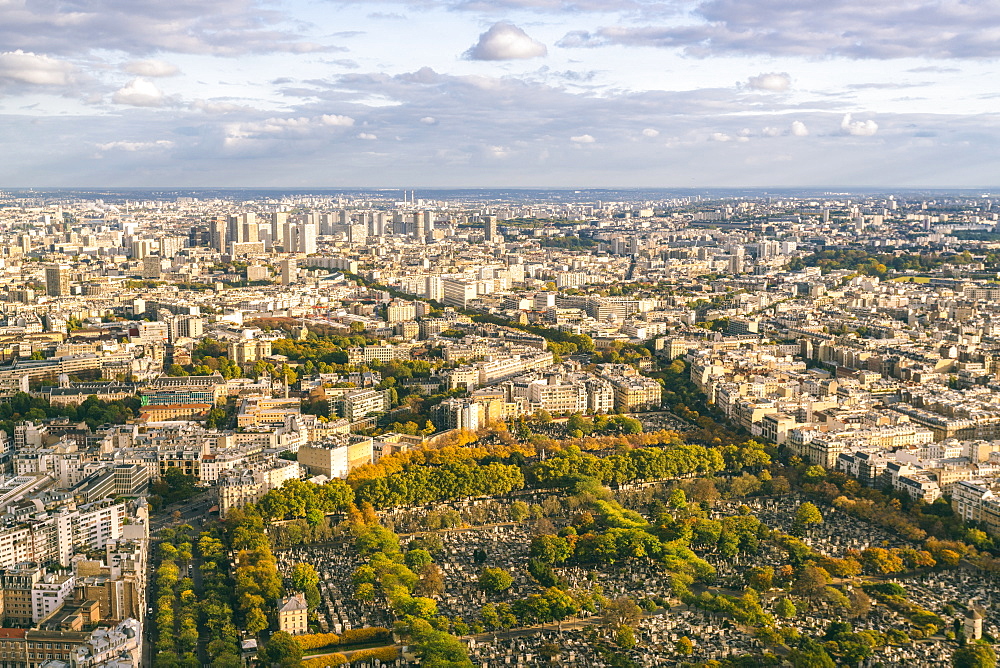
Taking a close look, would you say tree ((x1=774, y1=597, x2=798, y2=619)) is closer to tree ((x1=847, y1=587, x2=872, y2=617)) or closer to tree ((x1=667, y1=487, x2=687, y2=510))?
tree ((x1=847, y1=587, x2=872, y2=617))

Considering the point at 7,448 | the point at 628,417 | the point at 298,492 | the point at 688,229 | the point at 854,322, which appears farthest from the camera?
the point at 688,229

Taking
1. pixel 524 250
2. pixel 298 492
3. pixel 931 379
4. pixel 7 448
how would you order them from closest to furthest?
pixel 298 492
pixel 7 448
pixel 931 379
pixel 524 250

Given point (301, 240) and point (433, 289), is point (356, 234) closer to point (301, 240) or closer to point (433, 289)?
point (301, 240)

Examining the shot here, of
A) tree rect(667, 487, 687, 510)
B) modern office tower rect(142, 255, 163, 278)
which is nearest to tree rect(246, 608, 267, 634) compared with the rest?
tree rect(667, 487, 687, 510)

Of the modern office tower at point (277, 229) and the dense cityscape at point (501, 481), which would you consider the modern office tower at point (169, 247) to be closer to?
the modern office tower at point (277, 229)

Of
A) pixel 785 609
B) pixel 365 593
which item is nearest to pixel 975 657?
pixel 785 609

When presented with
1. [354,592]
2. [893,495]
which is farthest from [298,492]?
[893,495]

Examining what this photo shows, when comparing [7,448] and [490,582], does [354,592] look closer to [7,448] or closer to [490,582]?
[490,582]
